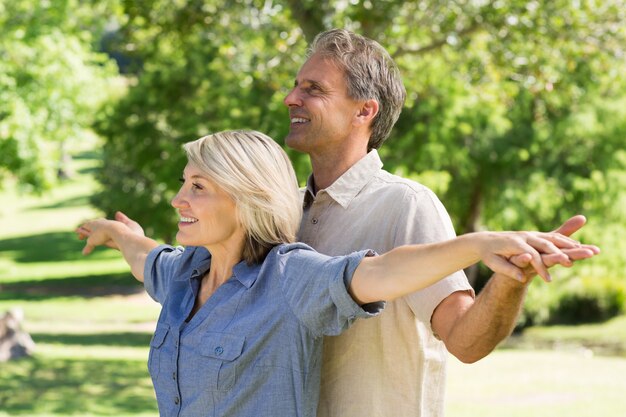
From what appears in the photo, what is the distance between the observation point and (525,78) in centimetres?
1176

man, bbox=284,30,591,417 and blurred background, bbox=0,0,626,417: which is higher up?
man, bbox=284,30,591,417

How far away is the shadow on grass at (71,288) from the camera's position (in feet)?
107

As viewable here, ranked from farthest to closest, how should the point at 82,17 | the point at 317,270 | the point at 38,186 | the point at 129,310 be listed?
the point at 129,310, the point at 82,17, the point at 38,186, the point at 317,270

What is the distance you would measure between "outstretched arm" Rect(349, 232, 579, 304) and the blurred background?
7934mm

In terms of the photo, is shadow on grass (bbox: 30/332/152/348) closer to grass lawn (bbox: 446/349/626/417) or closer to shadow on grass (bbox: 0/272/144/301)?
grass lawn (bbox: 446/349/626/417)

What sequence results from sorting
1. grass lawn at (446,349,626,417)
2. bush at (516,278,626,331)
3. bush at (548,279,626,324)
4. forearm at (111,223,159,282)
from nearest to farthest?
forearm at (111,223,159,282), grass lawn at (446,349,626,417), bush at (516,278,626,331), bush at (548,279,626,324)

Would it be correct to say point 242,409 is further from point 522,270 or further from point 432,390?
point 522,270

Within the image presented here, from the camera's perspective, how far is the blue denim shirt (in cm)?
277

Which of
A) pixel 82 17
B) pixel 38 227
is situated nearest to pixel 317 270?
pixel 82 17

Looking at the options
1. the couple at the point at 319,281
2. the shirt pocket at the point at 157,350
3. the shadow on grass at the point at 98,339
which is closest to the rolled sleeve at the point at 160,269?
the couple at the point at 319,281

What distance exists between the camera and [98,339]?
21.0m

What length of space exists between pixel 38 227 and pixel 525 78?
45268mm

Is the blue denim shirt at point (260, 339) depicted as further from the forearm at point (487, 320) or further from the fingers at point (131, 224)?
the fingers at point (131, 224)

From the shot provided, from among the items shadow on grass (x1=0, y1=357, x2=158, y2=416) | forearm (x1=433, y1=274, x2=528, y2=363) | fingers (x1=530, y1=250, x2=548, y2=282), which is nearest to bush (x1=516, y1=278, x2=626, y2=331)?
shadow on grass (x1=0, y1=357, x2=158, y2=416)
